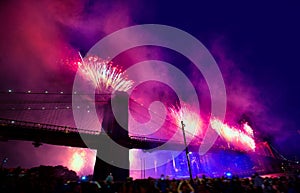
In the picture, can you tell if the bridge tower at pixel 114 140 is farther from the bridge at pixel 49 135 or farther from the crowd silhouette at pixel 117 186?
the crowd silhouette at pixel 117 186

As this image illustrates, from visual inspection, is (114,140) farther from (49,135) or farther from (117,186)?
Result: (117,186)

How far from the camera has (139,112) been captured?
2347 inches

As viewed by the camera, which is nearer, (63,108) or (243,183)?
(243,183)

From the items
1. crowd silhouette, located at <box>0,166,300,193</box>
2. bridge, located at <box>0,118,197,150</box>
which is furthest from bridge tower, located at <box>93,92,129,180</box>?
crowd silhouette, located at <box>0,166,300,193</box>

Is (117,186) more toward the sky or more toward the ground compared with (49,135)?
more toward the ground

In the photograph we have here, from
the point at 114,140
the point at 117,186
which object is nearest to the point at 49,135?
the point at 114,140

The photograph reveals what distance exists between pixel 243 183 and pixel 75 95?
52018 mm

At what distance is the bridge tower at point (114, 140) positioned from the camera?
→ 33.5 meters

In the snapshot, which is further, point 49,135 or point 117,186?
point 49,135

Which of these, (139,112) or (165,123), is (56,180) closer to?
(139,112)

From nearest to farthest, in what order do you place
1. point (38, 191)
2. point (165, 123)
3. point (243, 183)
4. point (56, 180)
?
point (38, 191), point (56, 180), point (243, 183), point (165, 123)

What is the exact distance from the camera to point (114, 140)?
36000 millimetres

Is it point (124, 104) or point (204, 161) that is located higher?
point (124, 104)

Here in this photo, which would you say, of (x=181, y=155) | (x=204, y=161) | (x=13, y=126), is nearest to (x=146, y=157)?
(x=181, y=155)
